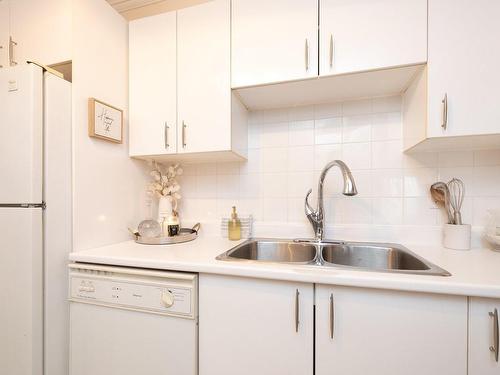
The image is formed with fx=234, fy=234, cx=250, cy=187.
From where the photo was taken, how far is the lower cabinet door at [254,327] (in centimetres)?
81

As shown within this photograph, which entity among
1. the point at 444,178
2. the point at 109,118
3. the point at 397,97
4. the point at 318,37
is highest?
the point at 318,37

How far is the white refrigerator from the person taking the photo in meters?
0.95

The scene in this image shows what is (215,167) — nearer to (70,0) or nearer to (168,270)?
(168,270)

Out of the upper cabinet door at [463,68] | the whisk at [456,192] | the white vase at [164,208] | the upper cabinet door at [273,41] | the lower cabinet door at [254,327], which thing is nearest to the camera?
the lower cabinet door at [254,327]

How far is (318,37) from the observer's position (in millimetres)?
1069

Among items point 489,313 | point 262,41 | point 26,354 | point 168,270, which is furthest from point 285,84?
point 26,354

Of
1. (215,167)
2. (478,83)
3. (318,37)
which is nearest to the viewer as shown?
(478,83)

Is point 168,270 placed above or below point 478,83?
below

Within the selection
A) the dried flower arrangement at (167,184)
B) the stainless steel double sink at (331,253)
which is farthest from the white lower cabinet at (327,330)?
the dried flower arrangement at (167,184)

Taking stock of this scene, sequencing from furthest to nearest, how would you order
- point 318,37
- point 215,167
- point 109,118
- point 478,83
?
1. point 215,167
2. point 109,118
3. point 318,37
4. point 478,83

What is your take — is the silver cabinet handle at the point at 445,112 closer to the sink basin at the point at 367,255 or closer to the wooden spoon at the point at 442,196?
the wooden spoon at the point at 442,196

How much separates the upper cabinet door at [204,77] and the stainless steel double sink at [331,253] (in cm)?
58

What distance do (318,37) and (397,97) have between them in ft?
1.89

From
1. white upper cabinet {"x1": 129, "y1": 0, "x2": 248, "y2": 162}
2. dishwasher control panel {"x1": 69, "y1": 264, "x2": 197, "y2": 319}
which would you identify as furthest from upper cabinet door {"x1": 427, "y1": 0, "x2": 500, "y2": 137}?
dishwasher control panel {"x1": 69, "y1": 264, "x2": 197, "y2": 319}
